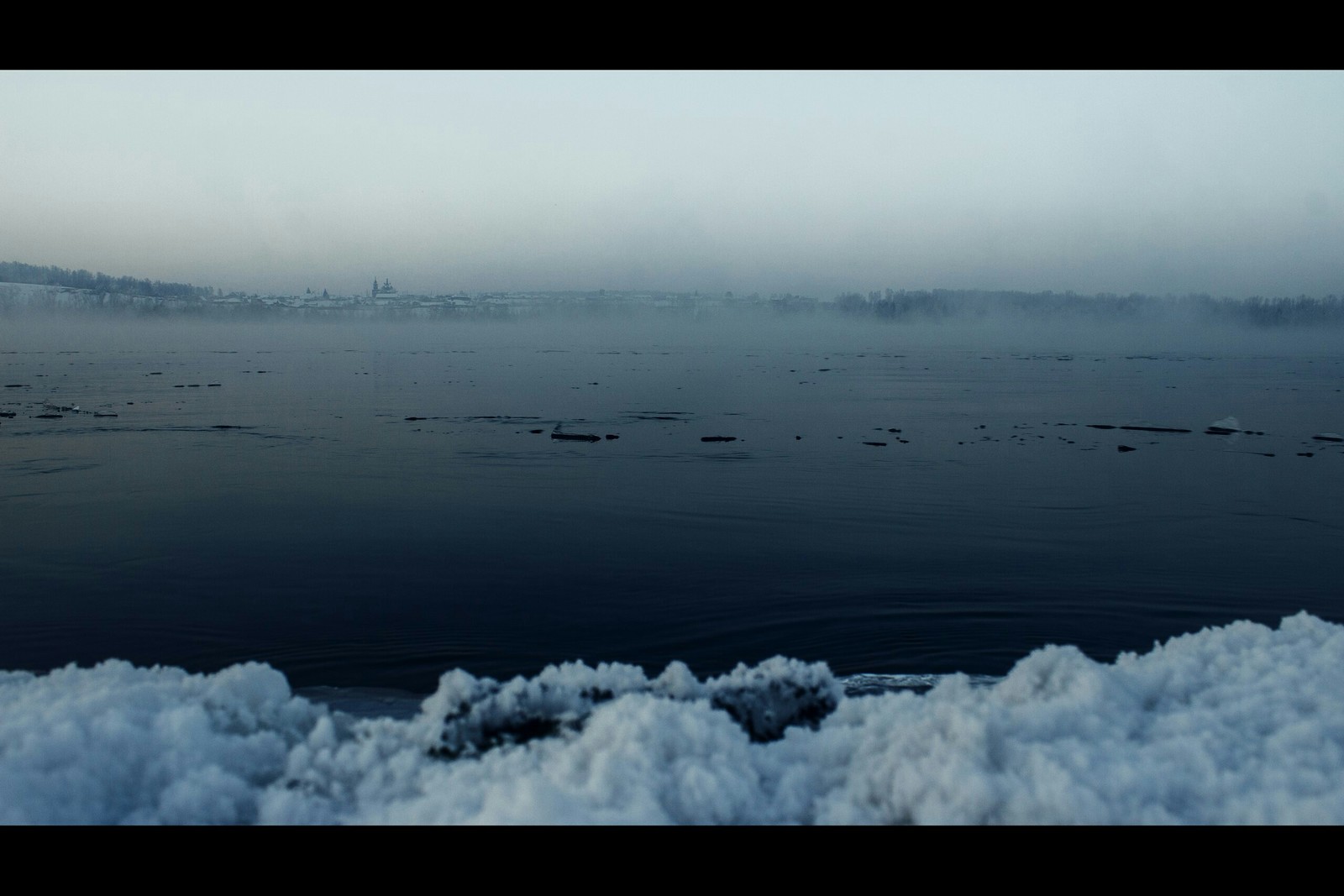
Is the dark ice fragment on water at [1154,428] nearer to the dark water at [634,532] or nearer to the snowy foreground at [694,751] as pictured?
the dark water at [634,532]

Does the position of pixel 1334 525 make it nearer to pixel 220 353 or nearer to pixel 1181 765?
pixel 1181 765

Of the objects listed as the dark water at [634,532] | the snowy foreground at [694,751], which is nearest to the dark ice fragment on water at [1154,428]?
the dark water at [634,532]

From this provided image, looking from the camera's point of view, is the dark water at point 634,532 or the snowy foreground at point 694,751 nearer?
the snowy foreground at point 694,751

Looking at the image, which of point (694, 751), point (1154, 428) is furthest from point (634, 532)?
point (1154, 428)

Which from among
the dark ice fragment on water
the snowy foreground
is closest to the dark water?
the dark ice fragment on water

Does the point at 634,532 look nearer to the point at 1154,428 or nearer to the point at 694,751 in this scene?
the point at 694,751
